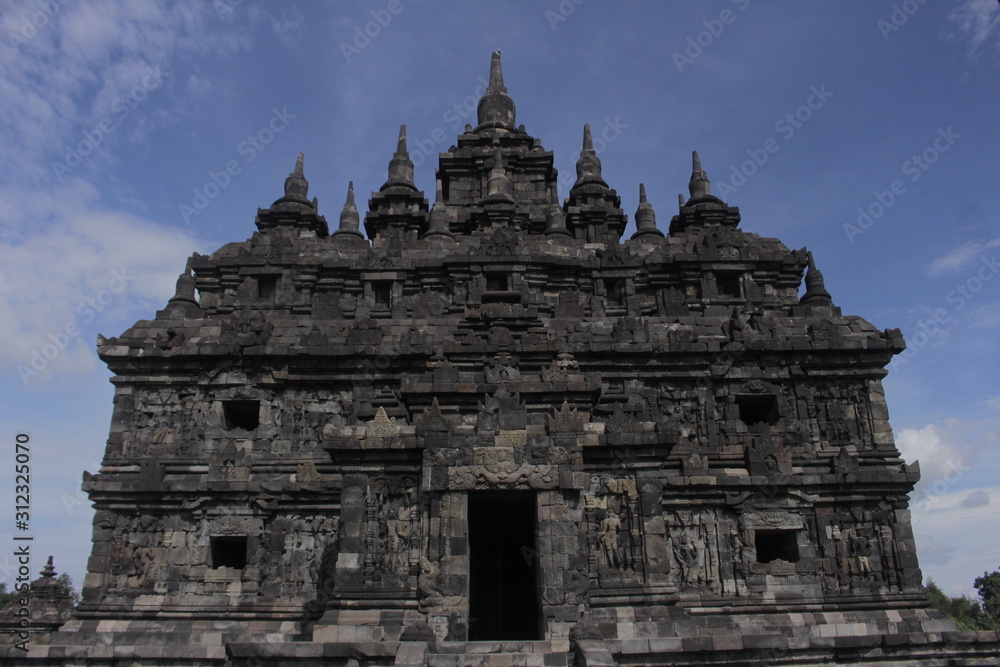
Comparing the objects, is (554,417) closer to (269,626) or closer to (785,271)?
(269,626)

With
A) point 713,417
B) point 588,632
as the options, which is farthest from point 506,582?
point 713,417

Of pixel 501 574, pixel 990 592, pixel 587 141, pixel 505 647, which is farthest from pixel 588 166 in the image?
pixel 990 592

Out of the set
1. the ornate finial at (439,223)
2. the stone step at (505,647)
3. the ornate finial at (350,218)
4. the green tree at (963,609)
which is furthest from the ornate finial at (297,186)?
the green tree at (963,609)

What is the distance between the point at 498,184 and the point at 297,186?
810cm

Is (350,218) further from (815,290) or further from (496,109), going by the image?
Answer: (815,290)

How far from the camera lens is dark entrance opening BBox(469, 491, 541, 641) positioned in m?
14.5

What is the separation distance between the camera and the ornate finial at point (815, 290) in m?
22.4

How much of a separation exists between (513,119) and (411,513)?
79.9 ft

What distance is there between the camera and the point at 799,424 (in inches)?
727

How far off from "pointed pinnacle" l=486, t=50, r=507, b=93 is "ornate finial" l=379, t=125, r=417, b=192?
536cm

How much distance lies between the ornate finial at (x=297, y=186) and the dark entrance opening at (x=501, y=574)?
58.8 ft

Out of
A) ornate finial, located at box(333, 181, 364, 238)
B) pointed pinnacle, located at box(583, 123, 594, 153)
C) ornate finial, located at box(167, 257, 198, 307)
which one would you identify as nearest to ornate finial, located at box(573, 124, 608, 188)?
pointed pinnacle, located at box(583, 123, 594, 153)

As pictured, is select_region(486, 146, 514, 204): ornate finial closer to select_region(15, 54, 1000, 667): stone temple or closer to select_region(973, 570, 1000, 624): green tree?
select_region(15, 54, 1000, 667): stone temple

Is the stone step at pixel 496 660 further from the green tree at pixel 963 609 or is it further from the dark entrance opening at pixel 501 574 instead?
the green tree at pixel 963 609
